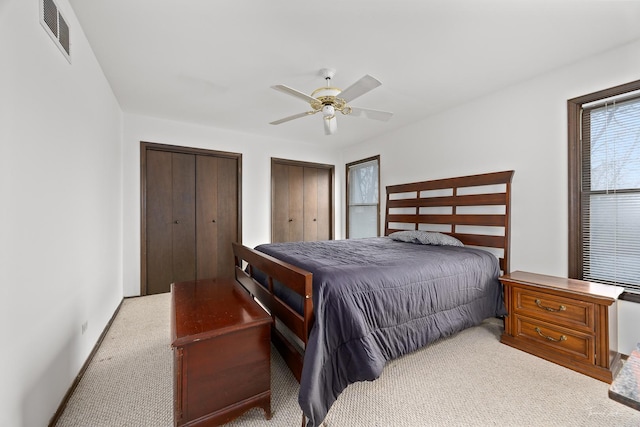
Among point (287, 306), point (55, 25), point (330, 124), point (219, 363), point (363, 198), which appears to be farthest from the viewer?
point (363, 198)

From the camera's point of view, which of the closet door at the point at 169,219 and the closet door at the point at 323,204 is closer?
the closet door at the point at 169,219

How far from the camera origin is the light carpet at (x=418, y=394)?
57.9 inches

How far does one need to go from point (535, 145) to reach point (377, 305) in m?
2.46

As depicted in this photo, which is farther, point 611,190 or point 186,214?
point 186,214

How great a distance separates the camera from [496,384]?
1.77 meters

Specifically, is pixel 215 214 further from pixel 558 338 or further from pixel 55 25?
pixel 558 338

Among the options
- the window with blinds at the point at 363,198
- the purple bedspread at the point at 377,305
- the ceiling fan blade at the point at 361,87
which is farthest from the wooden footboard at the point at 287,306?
the window with blinds at the point at 363,198

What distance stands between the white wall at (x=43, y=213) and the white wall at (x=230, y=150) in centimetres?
148

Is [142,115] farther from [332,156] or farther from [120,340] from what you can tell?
[332,156]

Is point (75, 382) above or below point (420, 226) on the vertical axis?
below

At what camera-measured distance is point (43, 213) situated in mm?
1403

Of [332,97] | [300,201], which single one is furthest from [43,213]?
[300,201]

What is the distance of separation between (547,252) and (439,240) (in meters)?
0.98

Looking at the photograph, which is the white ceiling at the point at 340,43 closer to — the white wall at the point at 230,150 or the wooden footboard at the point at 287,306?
the white wall at the point at 230,150
